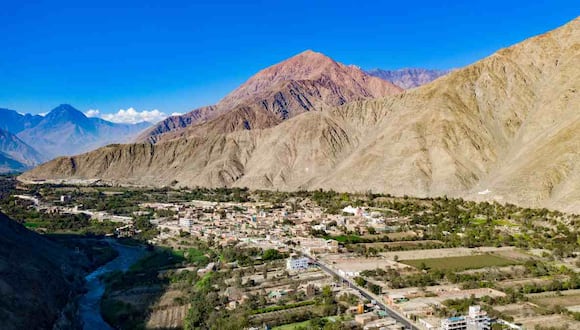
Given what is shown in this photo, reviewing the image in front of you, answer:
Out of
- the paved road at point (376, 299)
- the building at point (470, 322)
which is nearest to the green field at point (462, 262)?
the paved road at point (376, 299)

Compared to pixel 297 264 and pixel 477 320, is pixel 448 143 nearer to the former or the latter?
pixel 297 264

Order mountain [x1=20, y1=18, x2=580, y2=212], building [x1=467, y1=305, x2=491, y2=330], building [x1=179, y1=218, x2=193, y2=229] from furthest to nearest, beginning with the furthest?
mountain [x1=20, y1=18, x2=580, y2=212] → building [x1=179, y1=218, x2=193, y2=229] → building [x1=467, y1=305, x2=491, y2=330]

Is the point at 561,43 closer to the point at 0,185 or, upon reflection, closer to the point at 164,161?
the point at 164,161

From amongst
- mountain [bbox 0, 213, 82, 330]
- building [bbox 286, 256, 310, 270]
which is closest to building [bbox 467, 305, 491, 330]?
building [bbox 286, 256, 310, 270]

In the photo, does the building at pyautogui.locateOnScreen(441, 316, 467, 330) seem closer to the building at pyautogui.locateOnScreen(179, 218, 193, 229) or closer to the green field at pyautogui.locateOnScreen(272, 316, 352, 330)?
the green field at pyautogui.locateOnScreen(272, 316, 352, 330)

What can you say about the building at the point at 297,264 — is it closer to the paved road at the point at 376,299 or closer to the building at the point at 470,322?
the paved road at the point at 376,299

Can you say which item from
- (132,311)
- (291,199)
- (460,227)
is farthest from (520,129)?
(132,311)

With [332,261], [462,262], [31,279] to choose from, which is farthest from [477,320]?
[31,279]
